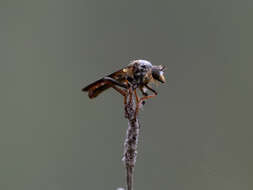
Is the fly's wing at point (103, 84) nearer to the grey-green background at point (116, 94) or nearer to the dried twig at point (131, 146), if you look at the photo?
the dried twig at point (131, 146)

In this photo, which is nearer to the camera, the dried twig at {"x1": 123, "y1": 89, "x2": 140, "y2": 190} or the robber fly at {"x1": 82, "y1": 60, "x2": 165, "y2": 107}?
the dried twig at {"x1": 123, "y1": 89, "x2": 140, "y2": 190}

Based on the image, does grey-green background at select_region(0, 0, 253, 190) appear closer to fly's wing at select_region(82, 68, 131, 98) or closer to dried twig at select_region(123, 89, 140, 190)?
fly's wing at select_region(82, 68, 131, 98)

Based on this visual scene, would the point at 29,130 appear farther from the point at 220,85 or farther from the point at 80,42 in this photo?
the point at 220,85

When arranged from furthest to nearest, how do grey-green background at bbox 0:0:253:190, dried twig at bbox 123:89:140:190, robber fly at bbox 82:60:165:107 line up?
1. grey-green background at bbox 0:0:253:190
2. robber fly at bbox 82:60:165:107
3. dried twig at bbox 123:89:140:190

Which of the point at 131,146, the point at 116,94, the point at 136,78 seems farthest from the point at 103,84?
the point at 116,94

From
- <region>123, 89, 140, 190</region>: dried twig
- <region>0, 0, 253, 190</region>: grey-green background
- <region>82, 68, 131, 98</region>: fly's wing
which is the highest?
<region>0, 0, 253, 190</region>: grey-green background

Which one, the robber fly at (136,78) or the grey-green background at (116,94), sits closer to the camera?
the robber fly at (136,78)

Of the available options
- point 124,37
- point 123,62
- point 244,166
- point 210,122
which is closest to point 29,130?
point 123,62

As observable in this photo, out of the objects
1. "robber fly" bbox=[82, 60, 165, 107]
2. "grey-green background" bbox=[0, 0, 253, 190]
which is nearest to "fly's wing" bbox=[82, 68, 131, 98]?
"robber fly" bbox=[82, 60, 165, 107]

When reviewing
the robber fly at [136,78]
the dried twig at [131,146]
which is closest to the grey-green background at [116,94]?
the robber fly at [136,78]
